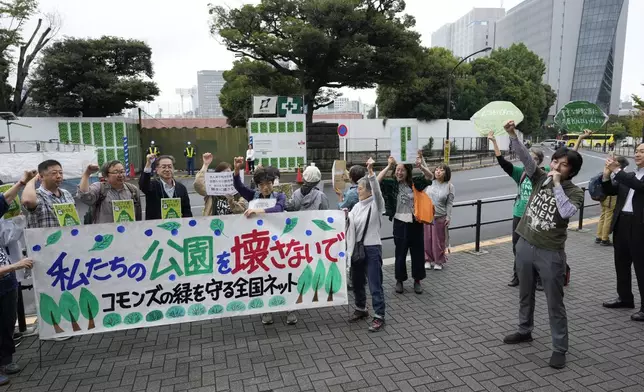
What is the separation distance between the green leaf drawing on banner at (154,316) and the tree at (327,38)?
60.4ft

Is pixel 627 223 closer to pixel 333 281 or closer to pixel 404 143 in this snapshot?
pixel 404 143

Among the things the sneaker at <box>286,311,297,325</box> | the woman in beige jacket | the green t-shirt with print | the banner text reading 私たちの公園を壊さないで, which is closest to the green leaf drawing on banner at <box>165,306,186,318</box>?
the banner text reading 私たちの公園を壊さないで

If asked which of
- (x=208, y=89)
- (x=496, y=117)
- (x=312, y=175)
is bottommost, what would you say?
(x=312, y=175)

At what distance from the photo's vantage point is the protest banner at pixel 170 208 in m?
4.73

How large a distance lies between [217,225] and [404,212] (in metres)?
2.35

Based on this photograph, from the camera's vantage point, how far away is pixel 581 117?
581cm

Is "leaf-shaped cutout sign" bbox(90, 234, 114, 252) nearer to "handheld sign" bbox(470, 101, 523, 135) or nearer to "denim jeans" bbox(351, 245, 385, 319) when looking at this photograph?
"denim jeans" bbox(351, 245, 385, 319)

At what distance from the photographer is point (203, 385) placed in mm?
3615

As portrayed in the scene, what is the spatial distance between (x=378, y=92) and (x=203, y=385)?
4061 cm

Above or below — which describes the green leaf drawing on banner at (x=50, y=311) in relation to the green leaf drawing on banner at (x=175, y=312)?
above

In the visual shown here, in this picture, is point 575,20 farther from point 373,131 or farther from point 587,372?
point 587,372

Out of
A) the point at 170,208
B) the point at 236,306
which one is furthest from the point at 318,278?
the point at 170,208

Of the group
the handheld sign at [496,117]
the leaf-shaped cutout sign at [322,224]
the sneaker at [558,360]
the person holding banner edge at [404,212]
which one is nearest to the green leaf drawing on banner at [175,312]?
the leaf-shaped cutout sign at [322,224]

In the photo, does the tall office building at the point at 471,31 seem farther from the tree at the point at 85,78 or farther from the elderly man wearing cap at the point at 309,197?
the elderly man wearing cap at the point at 309,197
